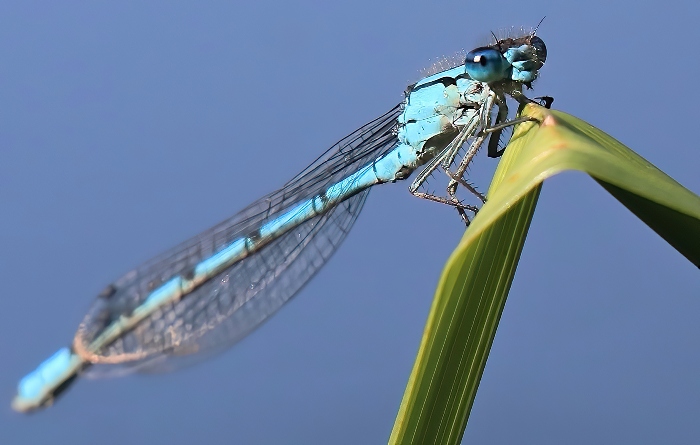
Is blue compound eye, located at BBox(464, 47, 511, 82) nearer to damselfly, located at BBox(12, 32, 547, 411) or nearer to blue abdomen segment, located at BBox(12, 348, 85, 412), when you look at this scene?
damselfly, located at BBox(12, 32, 547, 411)

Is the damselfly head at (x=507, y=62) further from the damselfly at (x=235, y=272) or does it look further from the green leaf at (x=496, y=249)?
the green leaf at (x=496, y=249)

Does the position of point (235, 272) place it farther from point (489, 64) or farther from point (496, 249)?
point (496, 249)

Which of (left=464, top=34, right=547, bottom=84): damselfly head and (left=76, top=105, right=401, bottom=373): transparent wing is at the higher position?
(left=464, top=34, right=547, bottom=84): damselfly head

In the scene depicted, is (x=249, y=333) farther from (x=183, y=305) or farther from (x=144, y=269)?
(x=144, y=269)

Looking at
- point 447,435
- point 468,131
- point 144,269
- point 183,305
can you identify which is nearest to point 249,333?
point 183,305

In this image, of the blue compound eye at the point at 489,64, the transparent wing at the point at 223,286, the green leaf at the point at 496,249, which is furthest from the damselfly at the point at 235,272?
the green leaf at the point at 496,249

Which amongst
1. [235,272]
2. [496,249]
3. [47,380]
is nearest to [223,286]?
[235,272]

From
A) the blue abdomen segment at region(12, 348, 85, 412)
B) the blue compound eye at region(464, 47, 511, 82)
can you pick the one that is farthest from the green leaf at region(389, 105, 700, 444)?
the blue abdomen segment at region(12, 348, 85, 412)
